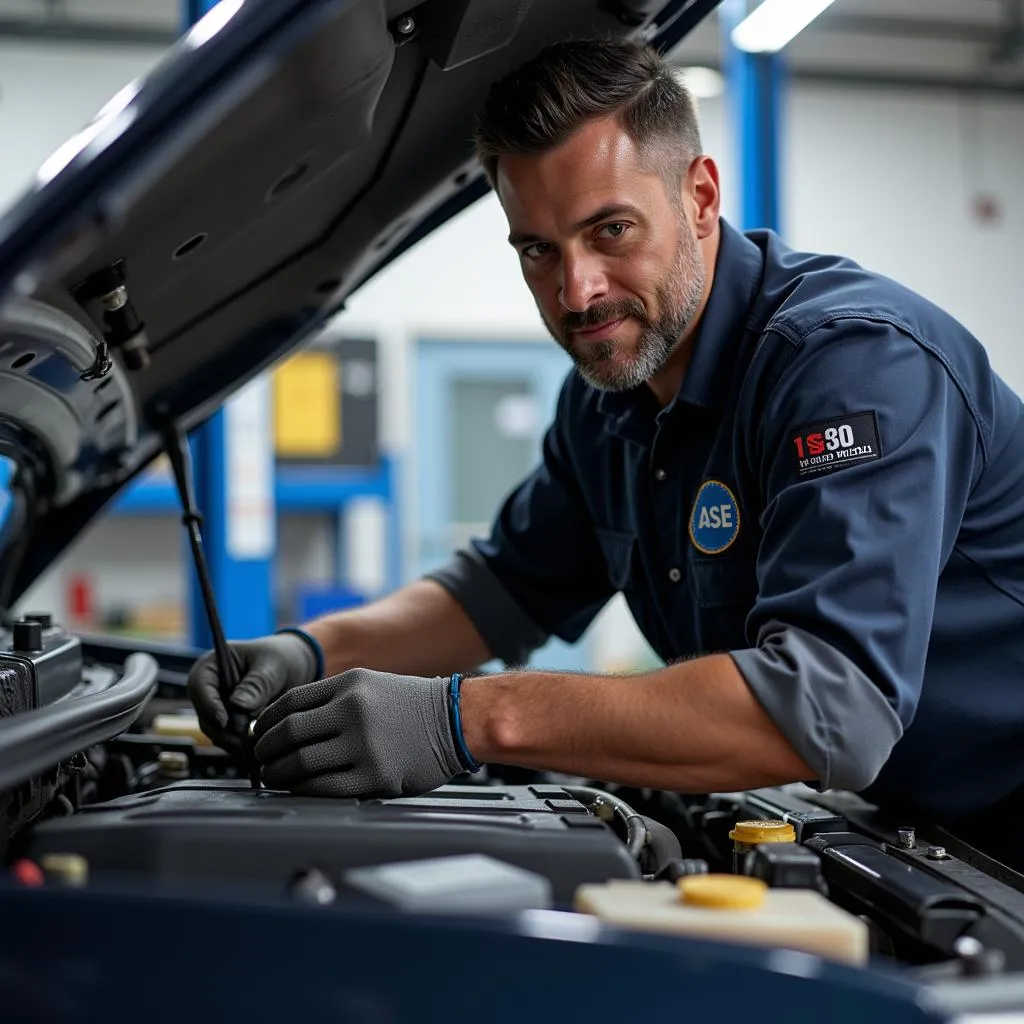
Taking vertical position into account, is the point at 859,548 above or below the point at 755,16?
below

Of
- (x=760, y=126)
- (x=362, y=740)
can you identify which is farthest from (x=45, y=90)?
(x=362, y=740)

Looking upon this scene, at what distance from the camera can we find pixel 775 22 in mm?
3078

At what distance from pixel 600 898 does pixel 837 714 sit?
362 mm

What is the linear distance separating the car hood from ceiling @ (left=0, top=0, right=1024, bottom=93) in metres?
4.86

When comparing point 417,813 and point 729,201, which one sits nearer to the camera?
point 417,813

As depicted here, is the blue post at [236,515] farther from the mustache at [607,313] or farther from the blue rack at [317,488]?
the mustache at [607,313]

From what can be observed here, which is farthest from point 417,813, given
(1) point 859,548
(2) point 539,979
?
(1) point 859,548

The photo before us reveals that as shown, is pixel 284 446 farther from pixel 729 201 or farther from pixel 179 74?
pixel 179 74

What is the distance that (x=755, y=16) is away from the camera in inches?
122

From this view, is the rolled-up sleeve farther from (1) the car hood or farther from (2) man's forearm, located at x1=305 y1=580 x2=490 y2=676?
(2) man's forearm, located at x1=305 y1=580 x2=490 y2=676

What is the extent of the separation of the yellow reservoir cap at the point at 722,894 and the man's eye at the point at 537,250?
83cm

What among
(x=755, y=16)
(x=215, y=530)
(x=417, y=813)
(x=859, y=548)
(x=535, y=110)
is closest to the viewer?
(x=417, y=813)

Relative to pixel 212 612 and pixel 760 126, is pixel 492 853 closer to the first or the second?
pixel 212 612

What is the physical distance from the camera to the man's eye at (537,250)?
4.63 ft
